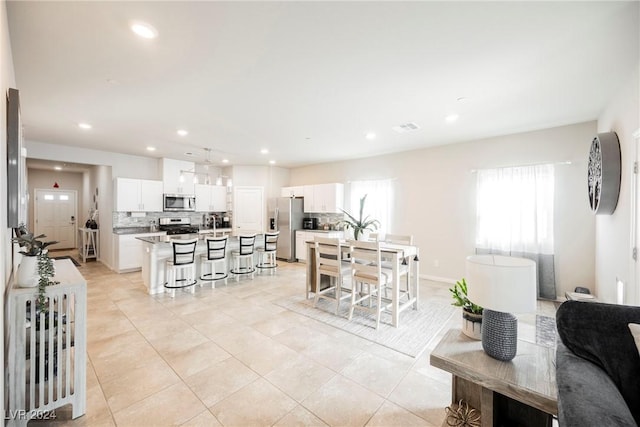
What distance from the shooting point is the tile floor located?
1.79 m

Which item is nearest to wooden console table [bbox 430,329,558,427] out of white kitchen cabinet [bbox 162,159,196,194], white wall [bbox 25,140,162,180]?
white kitchen cabinet [bbox 162,159,196,194]

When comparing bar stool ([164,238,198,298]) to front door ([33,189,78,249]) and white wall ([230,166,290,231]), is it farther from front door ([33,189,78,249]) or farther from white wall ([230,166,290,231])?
front door ([33,189,78,249])

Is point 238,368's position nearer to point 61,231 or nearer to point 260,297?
point 260,297

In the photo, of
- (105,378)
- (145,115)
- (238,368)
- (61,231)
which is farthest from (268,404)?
(61,231)

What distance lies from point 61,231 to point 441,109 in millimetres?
11227

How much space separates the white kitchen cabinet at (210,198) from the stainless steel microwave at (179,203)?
197 mm

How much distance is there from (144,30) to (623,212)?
428 centimetres

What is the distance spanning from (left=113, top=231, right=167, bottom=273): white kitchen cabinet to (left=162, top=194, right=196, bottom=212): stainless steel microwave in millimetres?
1064

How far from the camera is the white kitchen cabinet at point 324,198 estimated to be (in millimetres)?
6590

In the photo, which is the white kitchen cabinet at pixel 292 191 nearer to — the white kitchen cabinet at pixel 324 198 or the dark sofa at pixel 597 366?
the white kitchen cabinet at pixel 324 198

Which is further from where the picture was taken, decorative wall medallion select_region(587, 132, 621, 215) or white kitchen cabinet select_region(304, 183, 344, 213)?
white kitchen cabinet select_region(304, 183, 344, 213)

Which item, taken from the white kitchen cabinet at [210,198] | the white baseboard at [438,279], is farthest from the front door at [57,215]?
the white baseboard at [438,279]

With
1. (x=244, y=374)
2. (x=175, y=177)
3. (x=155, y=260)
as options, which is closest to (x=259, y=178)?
(x=175, y=177)

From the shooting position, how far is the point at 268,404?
6.20 ft
